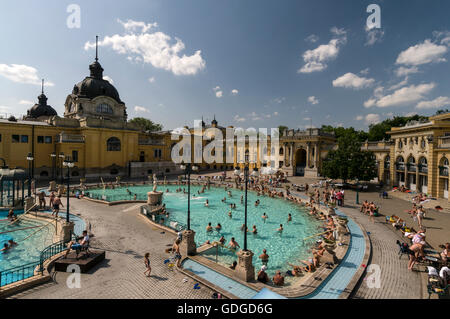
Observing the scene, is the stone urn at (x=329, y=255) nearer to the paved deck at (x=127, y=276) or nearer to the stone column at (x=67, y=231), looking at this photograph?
the paved deck at (x=127, y=276)

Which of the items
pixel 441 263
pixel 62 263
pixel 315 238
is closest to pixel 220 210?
pixel 315 238

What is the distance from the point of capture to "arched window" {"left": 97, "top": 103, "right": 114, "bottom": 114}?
133 ft

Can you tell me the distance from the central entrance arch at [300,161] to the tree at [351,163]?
46.4 feet

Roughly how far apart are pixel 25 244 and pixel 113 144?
28.4 metres

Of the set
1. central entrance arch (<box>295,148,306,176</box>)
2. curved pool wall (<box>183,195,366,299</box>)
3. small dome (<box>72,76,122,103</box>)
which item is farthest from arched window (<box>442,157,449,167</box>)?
small dome (<box>72,76,122,103</box>)

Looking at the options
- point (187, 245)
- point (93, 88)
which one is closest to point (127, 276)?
point (187, 245)

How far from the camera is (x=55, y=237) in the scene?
→ 42.4 feet

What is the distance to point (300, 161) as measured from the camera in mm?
49656

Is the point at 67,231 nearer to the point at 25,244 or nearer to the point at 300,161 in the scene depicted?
the point at 25,244

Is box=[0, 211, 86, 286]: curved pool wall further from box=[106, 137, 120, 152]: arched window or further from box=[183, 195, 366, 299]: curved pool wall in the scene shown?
box=[106, 137, 120, 152]: arched window

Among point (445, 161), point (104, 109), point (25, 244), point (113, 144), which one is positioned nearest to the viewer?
point (25, 244)

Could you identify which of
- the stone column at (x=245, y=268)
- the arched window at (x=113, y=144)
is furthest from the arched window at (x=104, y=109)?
the stone column at (x=245, y=268)
